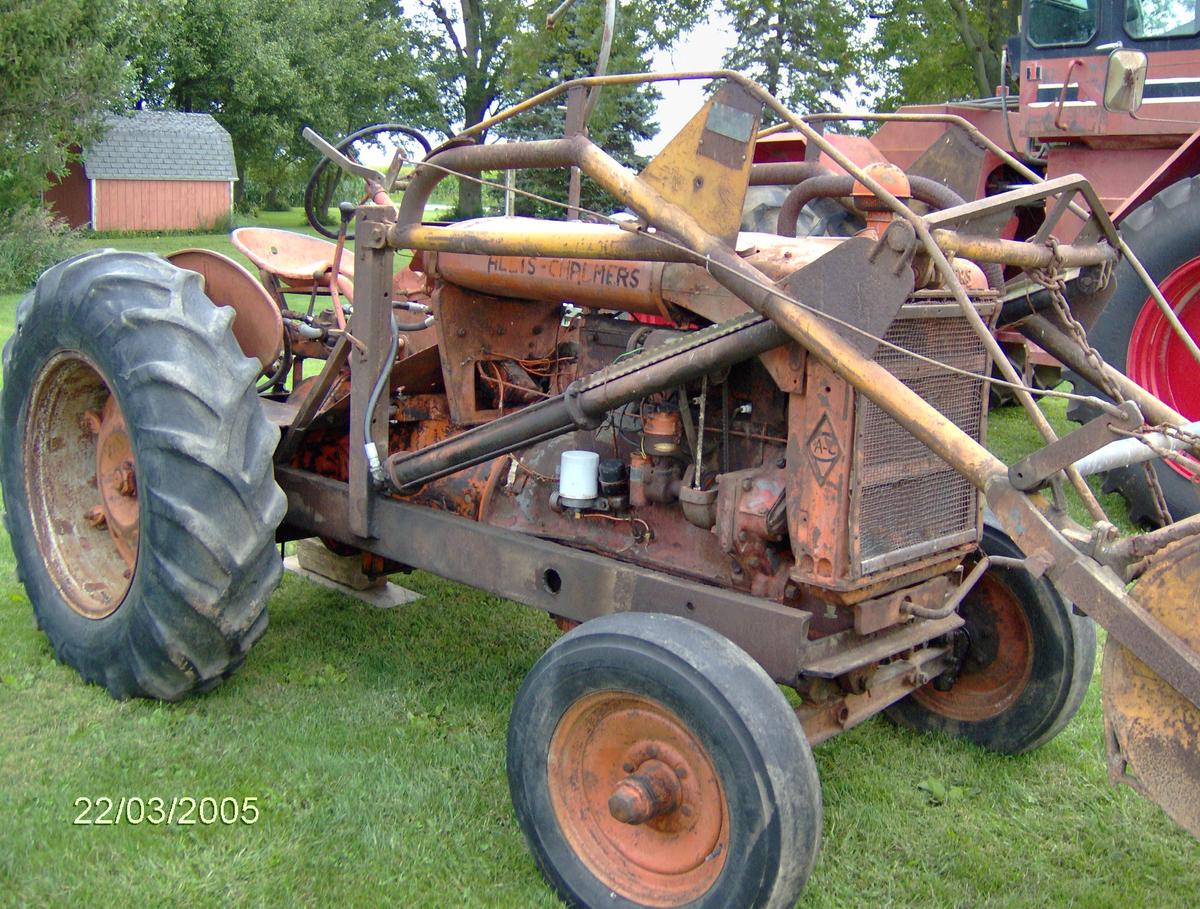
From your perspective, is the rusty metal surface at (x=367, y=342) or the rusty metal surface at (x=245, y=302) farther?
the rusty metal surface at (x=245, y=302)

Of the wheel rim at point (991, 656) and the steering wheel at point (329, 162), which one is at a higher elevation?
the steering wheel at point (329, 162)

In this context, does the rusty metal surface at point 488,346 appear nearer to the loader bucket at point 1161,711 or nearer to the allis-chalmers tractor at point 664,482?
the allis-chalmers tractor at point 664,482

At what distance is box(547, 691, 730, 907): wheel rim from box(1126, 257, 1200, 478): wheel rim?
402cm

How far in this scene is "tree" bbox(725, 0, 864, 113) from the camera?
2089 cm

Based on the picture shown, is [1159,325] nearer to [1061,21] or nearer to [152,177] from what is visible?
[1061,21]

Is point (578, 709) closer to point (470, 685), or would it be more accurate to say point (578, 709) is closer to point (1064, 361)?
point (470, 685)

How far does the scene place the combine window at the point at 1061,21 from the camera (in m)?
6.55

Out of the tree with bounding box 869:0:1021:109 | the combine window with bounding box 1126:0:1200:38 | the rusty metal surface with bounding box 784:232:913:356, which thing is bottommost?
the rusty metal surface with bounding box 784:232:913:356

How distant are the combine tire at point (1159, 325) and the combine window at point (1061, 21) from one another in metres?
1.49

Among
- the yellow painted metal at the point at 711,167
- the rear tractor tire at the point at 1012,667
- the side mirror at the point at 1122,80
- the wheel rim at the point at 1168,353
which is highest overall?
the side mirror at the point at 1122,80

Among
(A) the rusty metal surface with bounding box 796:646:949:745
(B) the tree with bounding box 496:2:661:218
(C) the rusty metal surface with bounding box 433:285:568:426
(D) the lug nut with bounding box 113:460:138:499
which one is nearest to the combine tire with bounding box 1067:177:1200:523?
(A) the rusty metal surface with bounding box 796:646:949:745

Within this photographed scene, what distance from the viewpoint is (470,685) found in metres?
3.91

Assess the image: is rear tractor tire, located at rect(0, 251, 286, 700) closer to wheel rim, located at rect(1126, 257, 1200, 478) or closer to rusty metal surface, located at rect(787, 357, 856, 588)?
rusty metal surface, located at rect(787, 357, 856, 588)

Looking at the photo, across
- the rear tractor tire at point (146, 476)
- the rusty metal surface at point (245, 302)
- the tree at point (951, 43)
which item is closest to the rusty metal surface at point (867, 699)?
the rear tractor tire at point (146, 476)
